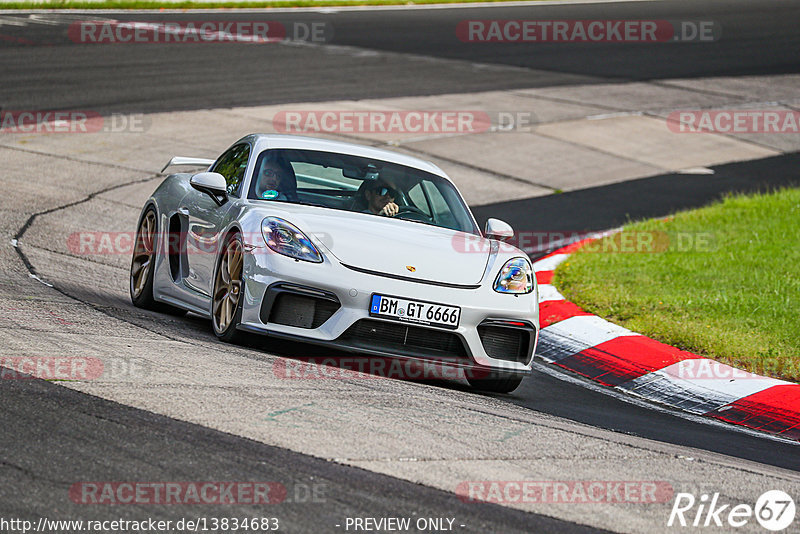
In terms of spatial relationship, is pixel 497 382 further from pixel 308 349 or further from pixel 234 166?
pixel 234 166

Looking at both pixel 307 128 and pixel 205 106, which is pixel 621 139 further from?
pixel 205 106

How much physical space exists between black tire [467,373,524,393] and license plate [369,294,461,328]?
0.55m

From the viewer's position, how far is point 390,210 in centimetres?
755

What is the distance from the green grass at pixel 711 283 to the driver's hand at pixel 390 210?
2145 mm

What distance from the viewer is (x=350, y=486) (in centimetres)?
426

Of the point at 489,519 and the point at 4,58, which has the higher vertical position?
the point at 4,58

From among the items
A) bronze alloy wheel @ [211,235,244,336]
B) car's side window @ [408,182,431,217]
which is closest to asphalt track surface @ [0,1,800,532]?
bronze alloy wheel @ [211,235,244,336]

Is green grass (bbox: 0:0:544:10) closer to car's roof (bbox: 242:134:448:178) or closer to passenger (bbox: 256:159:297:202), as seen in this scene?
car's roof (bbox: 242:134:448:178)

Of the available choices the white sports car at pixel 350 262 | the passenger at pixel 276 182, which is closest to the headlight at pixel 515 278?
the white sports car at pixel 350 262

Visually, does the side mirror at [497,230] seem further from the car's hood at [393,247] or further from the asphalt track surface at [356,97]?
the asphalt track surface at [356,97]

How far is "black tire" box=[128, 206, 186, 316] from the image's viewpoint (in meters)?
8.25

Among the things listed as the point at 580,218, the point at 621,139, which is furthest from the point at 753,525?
the point at 621,139

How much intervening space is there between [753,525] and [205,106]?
1419 cm

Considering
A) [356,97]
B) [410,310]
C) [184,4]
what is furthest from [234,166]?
[184,4]
